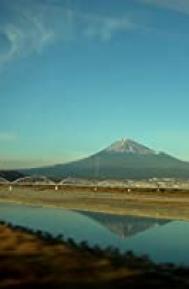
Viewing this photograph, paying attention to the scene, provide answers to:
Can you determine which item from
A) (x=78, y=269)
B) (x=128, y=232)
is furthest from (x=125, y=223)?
(x=78, y=269)

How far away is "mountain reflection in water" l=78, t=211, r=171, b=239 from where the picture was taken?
53950 mm

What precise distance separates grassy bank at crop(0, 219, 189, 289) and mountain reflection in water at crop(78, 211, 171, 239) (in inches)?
682

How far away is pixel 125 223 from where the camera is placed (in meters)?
62.8

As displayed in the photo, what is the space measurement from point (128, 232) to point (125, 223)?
976cm

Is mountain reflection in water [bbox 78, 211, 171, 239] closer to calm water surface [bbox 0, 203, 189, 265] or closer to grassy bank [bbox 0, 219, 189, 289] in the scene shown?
calm water surface [bbox 0, 203, 189, 265]

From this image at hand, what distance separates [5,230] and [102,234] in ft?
32.2

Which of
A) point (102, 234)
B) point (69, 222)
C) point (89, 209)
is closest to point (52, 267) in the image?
point (102, 234)

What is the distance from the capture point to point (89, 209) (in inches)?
3361

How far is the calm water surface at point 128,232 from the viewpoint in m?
38.2

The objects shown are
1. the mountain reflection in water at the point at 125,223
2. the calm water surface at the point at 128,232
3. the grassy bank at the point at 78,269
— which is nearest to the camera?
the grassy bank at the point at 78,269

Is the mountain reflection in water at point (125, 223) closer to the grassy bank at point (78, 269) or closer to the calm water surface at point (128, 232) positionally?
the calm water surface at point (128, 232)

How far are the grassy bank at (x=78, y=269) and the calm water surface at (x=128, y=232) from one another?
13.2 ft

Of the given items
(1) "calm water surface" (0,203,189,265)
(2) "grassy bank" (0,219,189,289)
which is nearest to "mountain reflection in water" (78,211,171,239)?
(1) "calm water surface" (0,203,189,265)

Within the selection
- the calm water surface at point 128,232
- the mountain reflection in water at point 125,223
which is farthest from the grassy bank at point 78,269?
the mountain reflection in water at point 125,223
